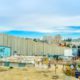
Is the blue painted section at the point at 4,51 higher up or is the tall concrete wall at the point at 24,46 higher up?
the tall concrete wall at the point at 24,46

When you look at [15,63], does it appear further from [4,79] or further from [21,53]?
[4,79]

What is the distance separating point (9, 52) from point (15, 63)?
310cm

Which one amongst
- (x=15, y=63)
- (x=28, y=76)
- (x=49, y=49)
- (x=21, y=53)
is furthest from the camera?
(x=49, y=49)

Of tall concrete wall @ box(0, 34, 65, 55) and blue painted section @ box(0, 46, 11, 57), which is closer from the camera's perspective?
blue painted section @ box(0, 46, 11, 57)

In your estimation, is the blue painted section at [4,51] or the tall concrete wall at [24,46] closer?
the blue painted section at [4,51]

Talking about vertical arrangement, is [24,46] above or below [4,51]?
above

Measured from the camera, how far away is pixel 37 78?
39.6 ft

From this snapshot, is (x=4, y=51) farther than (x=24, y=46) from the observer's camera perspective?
No

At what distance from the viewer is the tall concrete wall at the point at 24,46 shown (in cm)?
2096

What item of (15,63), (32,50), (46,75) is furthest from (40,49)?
(46,75)

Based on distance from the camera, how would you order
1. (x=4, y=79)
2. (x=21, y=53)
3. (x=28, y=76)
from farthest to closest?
(x=21, y=53), (x=28, y=76), (x=4, y=79)

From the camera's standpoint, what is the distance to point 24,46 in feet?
75.3

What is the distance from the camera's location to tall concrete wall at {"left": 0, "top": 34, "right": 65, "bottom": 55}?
68.8ft

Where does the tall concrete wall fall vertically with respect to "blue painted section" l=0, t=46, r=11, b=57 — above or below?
above
